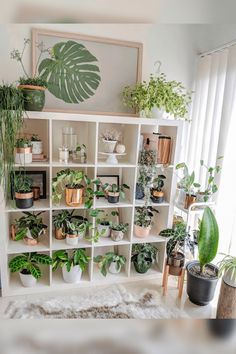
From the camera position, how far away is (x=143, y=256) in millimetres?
2193

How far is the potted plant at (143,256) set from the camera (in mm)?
2186

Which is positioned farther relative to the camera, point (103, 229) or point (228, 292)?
point (103, 229)

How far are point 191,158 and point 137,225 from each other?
2.97 ft

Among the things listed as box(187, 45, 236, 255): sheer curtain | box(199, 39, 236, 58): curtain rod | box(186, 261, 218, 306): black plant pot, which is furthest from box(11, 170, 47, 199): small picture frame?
box(199, 39, 236, 58): curtain rod

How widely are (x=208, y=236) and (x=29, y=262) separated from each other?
1.38m

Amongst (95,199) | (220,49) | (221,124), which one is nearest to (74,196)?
(95,199)

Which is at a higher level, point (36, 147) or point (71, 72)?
point (71, 72)

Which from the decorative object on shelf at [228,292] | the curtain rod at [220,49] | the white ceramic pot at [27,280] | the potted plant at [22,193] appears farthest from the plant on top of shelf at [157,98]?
the white ceramic pot at [27,280]

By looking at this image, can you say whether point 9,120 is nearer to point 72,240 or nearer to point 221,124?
point 72,240

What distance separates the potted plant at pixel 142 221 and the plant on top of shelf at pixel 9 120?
1.10m

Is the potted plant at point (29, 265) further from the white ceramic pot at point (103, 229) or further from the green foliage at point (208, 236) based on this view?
the green foliage at point (208, 236)

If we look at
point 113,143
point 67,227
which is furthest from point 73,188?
point 113,143

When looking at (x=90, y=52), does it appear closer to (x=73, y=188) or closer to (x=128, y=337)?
(x=73, y=188)

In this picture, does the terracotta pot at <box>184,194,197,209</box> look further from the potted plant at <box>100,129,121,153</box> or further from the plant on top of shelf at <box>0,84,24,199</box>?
the plant on top of shelf at <box>0,84,24,199</box>
